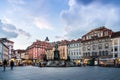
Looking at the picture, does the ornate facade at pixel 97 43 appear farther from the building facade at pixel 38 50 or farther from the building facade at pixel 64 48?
the building facade at pixel 38 50

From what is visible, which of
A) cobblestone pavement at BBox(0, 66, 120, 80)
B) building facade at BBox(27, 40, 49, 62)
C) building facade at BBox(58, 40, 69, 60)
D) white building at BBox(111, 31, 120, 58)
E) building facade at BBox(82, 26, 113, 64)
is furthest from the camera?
building facade at BBox(27, 40, 49, 62)

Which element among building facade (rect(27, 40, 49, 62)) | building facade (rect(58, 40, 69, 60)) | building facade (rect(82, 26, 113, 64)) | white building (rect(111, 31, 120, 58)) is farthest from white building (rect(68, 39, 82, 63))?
building facade (rect(27, 40, 49, 62))

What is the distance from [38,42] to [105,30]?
9034cm

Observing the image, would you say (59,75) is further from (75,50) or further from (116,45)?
(75,50)

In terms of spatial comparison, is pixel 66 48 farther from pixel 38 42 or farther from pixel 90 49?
pixel 38 42

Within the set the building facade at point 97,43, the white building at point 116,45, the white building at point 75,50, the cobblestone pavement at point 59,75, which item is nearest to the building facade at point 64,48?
the white building at point 75,50

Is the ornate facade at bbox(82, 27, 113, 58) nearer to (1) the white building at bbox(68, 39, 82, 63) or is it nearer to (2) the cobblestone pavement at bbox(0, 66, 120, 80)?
(1) the white building at bbox(68, 39, 82, 63)

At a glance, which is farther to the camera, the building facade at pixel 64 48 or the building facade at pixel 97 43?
the building facade at pixel 64 48

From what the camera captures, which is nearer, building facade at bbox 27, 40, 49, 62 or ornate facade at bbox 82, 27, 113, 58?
ornate facade at bbox 82, 27, 113, 58

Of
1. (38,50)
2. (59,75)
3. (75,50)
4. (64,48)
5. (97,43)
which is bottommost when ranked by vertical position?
(59,75)

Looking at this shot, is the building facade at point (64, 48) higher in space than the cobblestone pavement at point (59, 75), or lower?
higher

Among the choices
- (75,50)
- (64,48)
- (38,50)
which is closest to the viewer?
(75,50)

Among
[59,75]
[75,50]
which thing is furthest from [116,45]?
[59,75]

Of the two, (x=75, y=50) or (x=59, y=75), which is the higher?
(x=75, y=50)
